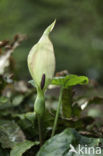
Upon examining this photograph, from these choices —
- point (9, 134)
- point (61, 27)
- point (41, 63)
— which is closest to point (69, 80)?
point (41, 63)

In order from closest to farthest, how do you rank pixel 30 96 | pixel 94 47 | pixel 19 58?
pixel 30 96, pixel 94 47, pixel 19 58

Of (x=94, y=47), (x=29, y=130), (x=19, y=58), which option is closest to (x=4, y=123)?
(x=29, y=130)

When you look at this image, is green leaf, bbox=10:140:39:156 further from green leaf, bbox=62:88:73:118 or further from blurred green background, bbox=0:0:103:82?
blurred green background, bbox=0:0:103:82

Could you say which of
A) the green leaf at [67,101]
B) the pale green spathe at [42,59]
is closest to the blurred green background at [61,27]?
the green leaf at [67,101]

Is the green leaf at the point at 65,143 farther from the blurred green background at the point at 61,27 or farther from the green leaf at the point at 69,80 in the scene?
the blurred green background at the point at 61,27

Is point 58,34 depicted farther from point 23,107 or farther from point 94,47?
point 23,107

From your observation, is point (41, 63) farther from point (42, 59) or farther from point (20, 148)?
point (20, 148)
